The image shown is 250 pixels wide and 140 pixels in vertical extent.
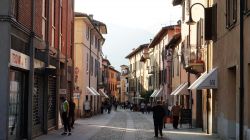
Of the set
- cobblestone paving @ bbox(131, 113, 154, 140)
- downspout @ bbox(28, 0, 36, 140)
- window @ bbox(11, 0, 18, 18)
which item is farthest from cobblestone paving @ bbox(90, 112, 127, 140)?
window @ bbox(11, 0, 18, 18)

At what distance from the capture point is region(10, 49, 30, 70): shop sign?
18403mm

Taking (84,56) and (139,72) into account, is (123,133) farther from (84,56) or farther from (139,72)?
(139,72)

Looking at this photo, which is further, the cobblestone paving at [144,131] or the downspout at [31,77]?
the cobblestone paving at [144,131]

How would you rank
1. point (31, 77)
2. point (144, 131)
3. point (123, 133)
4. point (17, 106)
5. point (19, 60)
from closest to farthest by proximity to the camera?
1. point (19, 60)
2. point (17, 106)
3. point (31, 77)
4. point (123, 133)
5. point (144, 131)

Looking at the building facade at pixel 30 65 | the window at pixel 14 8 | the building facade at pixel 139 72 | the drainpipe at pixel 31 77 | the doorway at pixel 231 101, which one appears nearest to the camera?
the building facade at pixel 30 65

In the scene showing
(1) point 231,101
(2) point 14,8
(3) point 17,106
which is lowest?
(3) point 17,106

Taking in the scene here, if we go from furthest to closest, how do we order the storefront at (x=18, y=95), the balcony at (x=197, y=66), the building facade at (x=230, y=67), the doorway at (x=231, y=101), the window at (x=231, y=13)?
Answer: 1. the balcony at (x=197, y=66)
2. the doorway at (x=231, y=101)
3. the window at (x=231, y=13)
4. the storefront at (x=18, y=95)
5. the building facade at (x=230, y=67)

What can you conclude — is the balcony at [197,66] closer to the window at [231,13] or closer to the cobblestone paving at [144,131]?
the cobblestone paving at [144,131]

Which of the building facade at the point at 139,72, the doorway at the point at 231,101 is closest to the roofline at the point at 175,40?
the doorway at the point at 231,101

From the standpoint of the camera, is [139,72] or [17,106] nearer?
[17,106]

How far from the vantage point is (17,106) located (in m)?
20.3

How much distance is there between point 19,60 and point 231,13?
8.29 metres

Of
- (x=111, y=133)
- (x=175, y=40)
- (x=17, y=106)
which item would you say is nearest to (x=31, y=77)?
(x=17, y=106)

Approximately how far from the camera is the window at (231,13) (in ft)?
68.0
